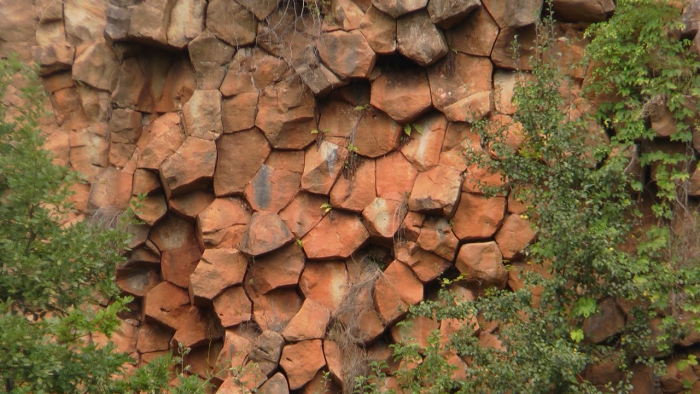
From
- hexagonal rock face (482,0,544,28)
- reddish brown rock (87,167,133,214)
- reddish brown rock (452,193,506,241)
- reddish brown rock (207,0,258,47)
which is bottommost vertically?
reddish brown rock (87,167,133,214)

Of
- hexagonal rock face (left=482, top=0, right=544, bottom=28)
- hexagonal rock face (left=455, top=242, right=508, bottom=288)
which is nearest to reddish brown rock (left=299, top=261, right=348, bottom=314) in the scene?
hexagonal rock face (left=455, top=242, right=508, bottom=288)

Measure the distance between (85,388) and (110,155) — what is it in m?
3.86

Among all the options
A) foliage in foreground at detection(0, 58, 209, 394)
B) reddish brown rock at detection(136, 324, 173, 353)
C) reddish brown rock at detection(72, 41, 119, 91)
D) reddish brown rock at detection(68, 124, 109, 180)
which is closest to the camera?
foliage in foreground at detection(0, 58, 209, 394)

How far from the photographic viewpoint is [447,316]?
7.37 m

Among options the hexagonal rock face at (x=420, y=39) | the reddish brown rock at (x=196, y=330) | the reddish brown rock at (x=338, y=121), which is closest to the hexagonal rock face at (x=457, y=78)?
the hexagonal rock face at (x=420, y=39)

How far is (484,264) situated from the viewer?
26.8 ft

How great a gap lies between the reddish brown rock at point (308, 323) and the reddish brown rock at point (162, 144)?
231 cm

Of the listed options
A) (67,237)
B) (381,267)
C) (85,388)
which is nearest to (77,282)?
(67,237)

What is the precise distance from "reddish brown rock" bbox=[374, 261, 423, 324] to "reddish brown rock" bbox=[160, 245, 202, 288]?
2.20 m

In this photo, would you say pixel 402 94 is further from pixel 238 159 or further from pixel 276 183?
pixel 238 159

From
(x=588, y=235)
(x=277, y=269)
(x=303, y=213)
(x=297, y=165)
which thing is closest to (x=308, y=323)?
(x=277, y=269)

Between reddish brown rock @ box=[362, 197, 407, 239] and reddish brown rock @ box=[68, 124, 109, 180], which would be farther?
reddish brown rock @ box=[68, 124, 109, 180]

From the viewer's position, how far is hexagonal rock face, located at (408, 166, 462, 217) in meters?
8.22

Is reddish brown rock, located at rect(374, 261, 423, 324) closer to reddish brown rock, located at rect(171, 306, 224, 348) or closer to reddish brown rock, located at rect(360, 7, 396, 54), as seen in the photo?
reddish brown rock, located at rect(171, 306, 224, 348)
